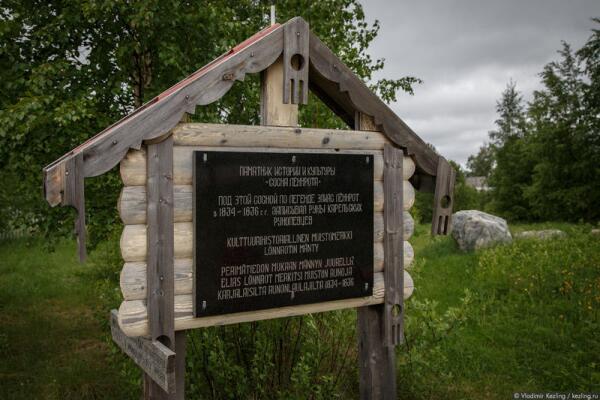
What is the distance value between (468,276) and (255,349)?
21.0ft

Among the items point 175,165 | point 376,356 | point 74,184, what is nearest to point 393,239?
point 376,356

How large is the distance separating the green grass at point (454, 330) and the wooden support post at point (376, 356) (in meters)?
0.89

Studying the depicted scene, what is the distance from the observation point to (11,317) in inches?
375

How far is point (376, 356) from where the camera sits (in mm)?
4500

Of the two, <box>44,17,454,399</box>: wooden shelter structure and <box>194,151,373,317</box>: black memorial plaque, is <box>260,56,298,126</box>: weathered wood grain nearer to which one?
<box>44,17,454,399</box>: wooden shelter structure

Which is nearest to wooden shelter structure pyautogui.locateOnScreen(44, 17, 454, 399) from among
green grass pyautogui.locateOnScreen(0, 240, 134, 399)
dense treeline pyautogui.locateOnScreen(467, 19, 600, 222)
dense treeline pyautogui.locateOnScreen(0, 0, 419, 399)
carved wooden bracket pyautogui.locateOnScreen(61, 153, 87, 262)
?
carved wooden bracket pyautogui.locateOnScreen(61, 153, 87, 262)

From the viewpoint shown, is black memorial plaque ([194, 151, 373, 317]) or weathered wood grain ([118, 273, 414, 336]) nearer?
weathered wood grain ([118, 273, 414, 336])

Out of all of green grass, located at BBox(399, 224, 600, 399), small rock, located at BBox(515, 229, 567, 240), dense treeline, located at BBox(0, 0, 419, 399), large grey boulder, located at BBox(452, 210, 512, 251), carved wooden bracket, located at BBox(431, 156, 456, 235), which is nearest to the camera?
carved wooden bracket, located at BBox(431, 156, 456, 235)

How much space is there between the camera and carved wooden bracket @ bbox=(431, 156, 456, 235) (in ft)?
15.1

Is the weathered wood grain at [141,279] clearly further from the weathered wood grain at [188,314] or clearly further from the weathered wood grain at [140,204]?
the weathered wood grain at [140,204]

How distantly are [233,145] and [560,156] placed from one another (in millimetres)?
23239

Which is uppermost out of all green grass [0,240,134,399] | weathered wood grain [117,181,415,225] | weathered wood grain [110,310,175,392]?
weathered wood grain [117,181,415,225]

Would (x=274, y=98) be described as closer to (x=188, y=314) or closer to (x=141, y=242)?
(x=141, y=242)

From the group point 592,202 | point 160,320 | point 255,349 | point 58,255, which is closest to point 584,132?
point 592,202
